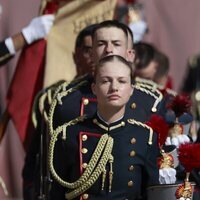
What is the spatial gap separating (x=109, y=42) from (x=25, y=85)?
1.64 meters

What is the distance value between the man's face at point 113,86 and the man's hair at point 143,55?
2225mm

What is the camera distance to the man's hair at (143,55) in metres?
8.36

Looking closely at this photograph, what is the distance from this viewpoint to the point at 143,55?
8508mm

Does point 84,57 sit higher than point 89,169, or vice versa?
point 84,57

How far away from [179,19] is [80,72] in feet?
9.63

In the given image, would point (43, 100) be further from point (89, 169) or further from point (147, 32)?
point (147, 32)

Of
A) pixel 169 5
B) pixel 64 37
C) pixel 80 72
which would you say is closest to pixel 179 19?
pixel 169 5

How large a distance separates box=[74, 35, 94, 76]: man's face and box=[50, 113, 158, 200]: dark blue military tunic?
108cm

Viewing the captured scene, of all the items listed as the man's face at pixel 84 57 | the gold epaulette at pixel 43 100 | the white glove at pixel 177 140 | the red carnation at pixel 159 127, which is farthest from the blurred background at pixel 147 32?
the red carnation at pixel 159 127

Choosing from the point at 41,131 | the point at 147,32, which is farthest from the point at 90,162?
the point at 147,32

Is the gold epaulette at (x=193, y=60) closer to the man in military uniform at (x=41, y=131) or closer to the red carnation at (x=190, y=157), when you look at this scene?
the man in military uniform at (x=41, y=131)

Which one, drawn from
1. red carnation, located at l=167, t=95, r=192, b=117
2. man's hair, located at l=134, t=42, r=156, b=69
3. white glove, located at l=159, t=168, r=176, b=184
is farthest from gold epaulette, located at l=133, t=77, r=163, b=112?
man's hair, located at l=134, t=42, r=156, b=69

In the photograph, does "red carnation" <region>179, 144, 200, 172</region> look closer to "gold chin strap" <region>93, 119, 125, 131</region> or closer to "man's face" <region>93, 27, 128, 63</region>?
"gold chin strap" <region>93, 119, 125, 131</region>

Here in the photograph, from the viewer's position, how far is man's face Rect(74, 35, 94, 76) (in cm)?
727
